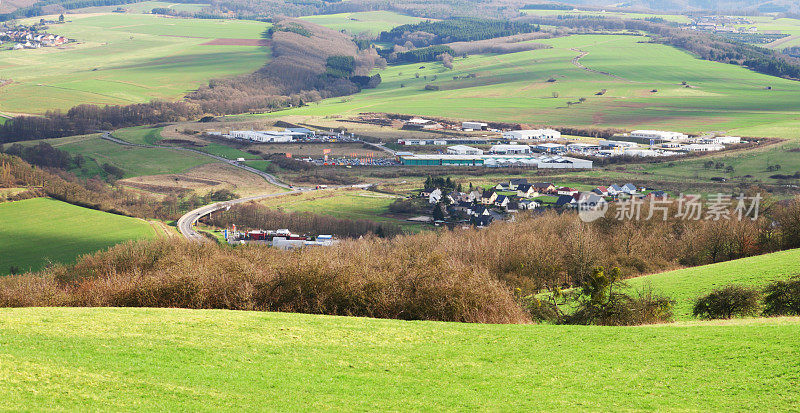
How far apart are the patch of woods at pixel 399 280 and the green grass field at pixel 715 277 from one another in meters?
1.81

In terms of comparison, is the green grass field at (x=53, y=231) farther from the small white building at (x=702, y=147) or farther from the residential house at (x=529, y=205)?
the small white building at (x=702, y=147)

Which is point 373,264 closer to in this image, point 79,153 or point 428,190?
point 428,190

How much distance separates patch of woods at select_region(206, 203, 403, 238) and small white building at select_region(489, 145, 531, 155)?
55579 mm

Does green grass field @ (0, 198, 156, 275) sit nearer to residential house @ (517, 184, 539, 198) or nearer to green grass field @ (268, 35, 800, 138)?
residential house @ (517, 184, 539, 198)

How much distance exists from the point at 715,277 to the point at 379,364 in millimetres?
24079

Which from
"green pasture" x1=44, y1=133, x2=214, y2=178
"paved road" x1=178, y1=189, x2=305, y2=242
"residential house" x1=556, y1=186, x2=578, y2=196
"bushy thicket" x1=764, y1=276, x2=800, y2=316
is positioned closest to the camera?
"bushy thicket" x1=764, y1=276, x2=800, y2=316

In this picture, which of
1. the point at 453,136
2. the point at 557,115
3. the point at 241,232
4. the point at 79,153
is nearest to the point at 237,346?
the point at 241,232

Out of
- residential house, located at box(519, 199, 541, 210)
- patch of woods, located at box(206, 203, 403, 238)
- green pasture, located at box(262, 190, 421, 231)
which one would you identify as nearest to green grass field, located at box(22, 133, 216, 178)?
green pasture, located at box(262, 190, 421, 231)

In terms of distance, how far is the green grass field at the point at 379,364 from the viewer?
59.4 ft

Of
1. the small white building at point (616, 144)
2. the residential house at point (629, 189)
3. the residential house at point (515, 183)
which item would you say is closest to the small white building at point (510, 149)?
the small white building at point (616, 144)

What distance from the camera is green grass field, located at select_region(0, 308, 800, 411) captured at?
59.4ft

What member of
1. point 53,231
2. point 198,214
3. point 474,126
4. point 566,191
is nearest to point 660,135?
point 474,126

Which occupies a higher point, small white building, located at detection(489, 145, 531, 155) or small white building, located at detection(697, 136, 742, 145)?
small white building, located at detection(697, 136, 742, 145)

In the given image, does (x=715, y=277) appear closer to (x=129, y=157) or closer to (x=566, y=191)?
(x=566, y=191)
